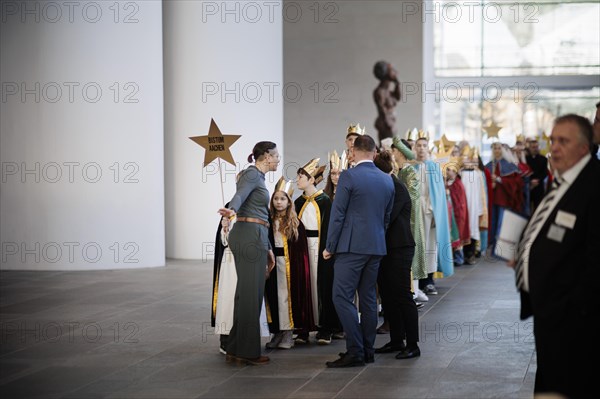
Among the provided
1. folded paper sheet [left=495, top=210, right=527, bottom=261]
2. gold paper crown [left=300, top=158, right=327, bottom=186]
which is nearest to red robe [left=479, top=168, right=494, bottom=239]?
gold paper crown [left=300, top=158, right=327, bottom=186]

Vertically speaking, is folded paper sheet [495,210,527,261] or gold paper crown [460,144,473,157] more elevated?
Result: gold paper crown [460,144,473,157]

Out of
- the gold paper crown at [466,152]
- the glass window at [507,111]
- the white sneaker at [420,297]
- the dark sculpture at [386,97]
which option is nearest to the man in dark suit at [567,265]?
the white sneaker at [420,297]

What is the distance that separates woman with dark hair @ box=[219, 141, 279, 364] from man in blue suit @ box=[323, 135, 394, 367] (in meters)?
0.64

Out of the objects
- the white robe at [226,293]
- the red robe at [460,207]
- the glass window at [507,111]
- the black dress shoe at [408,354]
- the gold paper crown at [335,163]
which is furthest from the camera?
the glass window at [507,111]

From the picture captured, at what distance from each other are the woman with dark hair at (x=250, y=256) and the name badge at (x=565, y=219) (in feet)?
12.3

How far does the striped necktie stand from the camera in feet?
16.5

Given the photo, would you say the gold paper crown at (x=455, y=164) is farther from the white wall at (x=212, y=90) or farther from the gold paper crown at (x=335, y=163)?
the gold paper crown at (x=335, y=163)

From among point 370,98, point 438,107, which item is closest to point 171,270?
point 370,98

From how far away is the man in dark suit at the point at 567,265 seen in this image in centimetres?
468

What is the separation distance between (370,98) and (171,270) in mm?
10785

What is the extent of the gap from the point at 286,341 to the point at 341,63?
1654 cm

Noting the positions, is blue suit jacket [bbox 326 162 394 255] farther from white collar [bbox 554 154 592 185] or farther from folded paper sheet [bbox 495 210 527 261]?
white collar [bbox 554 154 592 185]

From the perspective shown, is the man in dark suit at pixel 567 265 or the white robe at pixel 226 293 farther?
the white robe at pixel 226 293

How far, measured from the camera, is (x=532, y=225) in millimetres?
5086
